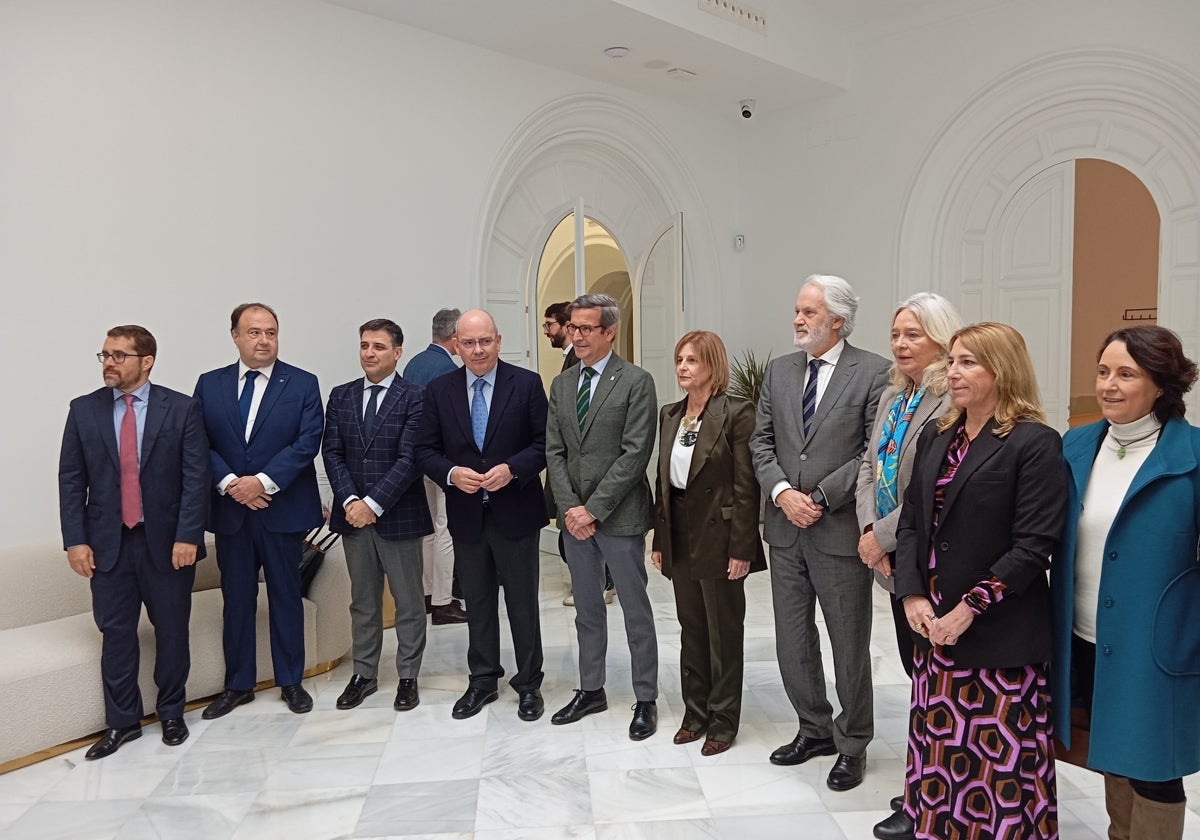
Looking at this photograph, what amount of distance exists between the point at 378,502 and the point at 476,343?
81cm

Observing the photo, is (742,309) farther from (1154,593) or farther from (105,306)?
(1154,593)

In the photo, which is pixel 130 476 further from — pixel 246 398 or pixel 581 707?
pixel 581 707

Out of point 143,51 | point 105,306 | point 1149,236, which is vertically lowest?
point 105,306

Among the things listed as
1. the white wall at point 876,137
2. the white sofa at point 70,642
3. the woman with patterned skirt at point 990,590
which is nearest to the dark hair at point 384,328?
the white sofa at point 70,642

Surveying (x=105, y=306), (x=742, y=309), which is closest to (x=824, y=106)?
(x=742, y=309)

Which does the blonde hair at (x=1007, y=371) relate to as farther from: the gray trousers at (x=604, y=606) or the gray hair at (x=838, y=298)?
the gray trousers at (x=604, y=606)

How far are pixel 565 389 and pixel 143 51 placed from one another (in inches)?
112

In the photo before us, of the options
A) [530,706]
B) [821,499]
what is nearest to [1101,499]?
[821,499]

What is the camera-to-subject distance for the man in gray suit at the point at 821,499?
3082 mm

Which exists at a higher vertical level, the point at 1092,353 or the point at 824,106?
the point at 824,106

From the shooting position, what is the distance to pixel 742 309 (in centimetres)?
799

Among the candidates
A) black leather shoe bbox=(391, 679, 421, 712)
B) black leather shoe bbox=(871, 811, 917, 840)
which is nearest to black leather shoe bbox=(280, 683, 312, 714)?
black leather shoe bbox=(391, 679, 421, 712)

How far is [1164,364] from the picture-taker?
2137 millimetres

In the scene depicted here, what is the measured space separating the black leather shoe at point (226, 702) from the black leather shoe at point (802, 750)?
91.2 inches
